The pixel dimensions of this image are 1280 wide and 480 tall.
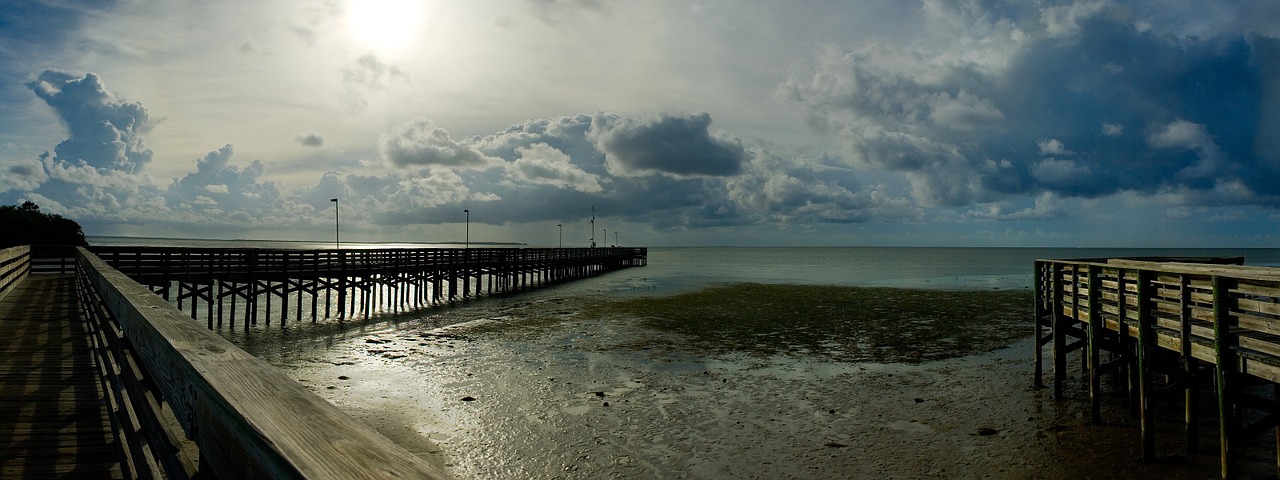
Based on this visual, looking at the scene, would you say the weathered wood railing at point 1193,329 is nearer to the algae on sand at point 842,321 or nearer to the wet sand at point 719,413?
the wet sand at point 719,413

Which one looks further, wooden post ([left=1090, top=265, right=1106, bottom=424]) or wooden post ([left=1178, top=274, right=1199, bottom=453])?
wooden post ([left=1090, top=265, right=1106, bottom=424])

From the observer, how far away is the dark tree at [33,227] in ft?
172

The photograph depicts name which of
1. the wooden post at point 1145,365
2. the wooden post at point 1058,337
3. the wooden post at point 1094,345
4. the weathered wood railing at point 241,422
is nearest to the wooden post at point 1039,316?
the wooden post at point 1058,337

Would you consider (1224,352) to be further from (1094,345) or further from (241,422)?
(241,422)

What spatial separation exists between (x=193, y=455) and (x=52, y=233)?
7128 cm

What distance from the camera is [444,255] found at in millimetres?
39062

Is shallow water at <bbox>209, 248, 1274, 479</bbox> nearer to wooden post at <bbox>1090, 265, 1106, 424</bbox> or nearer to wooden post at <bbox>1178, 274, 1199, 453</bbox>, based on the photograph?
wooden post at <bbox>1090, 265, 1106, 424</bbox>

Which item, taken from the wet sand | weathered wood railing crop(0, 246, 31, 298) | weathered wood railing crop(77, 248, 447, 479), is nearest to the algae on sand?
the wet sand

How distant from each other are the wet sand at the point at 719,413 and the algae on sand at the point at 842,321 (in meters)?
0.78

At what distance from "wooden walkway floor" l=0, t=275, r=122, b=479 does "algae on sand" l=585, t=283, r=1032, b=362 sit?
14.0 meters

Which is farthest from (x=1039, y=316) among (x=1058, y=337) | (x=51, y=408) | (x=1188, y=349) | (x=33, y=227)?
(x=33, y=227)

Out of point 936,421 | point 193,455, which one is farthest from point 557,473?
point 936,421

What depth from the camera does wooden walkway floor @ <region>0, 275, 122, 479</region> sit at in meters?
4.27

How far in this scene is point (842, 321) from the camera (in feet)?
81.8
